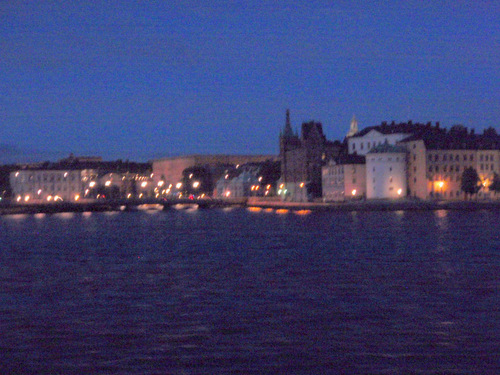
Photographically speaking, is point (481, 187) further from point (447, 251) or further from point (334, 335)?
point (334, 335)

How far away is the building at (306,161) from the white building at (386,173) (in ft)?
53.1

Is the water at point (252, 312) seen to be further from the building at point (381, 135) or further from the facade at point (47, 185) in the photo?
the facade at point (47, 185)

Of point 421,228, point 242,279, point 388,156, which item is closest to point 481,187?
point 388,156

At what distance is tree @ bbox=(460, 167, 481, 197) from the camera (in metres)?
85.9

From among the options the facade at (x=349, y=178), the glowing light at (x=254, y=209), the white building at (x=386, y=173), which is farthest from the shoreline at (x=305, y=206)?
the facade at (x=349, y=178)

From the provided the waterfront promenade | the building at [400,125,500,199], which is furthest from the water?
the building at [400,125,500,199]

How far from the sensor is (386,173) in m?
92.4

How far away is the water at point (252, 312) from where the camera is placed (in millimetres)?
13727

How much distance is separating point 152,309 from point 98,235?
3132 cm

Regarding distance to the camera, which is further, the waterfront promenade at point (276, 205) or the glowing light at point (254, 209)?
the glowing light at point (254, 209)

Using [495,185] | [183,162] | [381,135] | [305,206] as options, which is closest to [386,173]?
[305,206]

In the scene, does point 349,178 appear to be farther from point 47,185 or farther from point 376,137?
point 47,185

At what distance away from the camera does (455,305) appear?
62.1ft

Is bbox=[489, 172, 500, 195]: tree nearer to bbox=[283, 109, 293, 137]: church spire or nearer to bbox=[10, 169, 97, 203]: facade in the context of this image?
bbox=[283, 109, 293, 137]: church spire
